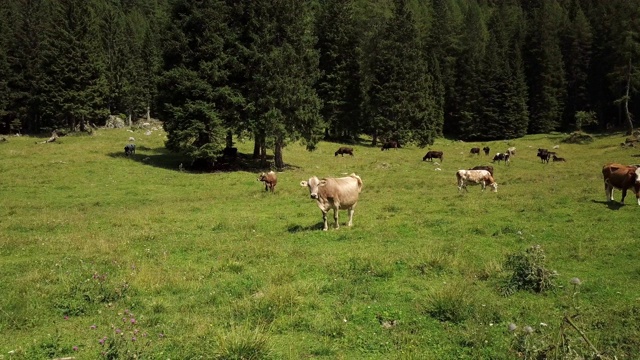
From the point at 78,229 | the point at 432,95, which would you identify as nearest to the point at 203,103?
the point at 78,229

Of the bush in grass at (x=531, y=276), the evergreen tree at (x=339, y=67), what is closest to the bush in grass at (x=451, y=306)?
the bush in grass at (x=531, y=276)

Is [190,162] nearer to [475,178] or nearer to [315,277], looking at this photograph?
[475,178]

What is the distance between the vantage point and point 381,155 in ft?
167

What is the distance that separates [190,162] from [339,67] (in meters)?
27.6

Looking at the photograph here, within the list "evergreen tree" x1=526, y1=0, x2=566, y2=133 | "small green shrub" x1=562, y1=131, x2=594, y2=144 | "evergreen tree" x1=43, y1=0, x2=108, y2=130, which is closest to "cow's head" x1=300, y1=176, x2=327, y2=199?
"evergreen tree" x1=43, y1=0, x2=108, y2=130

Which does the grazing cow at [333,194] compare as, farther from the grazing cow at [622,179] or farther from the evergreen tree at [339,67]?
the evergreen tree at [339,67]

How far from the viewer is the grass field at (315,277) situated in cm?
763

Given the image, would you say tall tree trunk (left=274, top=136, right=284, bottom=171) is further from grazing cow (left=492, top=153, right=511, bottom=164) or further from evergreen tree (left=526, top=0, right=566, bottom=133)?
evergreen tree (left=526, top=0, right=566, bottom=133)

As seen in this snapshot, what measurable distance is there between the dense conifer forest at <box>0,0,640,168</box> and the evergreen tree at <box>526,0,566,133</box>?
0.27 m

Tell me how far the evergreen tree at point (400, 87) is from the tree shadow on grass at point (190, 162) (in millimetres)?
23228

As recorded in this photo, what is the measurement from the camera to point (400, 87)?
61.5m

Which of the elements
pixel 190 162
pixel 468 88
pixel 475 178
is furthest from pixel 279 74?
pixel 468 88

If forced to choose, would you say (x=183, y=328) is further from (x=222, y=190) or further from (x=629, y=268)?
(x=222, y=190)

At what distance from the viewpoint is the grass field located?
763 centimetres
